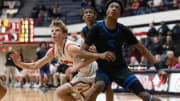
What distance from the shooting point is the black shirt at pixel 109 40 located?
451 centimetres

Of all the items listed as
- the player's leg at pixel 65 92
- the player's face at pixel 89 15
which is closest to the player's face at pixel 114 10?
the player's face at pixel 89 15

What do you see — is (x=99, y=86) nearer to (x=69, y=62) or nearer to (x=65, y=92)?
(x=65, y=92)

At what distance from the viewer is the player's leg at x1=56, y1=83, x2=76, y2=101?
5109mm

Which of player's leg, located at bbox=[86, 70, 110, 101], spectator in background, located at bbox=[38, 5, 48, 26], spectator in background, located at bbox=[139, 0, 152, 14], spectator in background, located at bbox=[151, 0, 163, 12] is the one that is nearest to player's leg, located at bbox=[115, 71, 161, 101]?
player's leg, located at bbox=[86, 70, 110, 101]

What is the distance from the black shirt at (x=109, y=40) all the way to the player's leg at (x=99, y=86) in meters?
0.10

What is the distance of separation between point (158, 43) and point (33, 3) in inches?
781

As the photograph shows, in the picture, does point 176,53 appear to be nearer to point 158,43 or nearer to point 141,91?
point 158,43

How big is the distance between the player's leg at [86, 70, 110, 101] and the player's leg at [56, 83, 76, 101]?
2.54 ft

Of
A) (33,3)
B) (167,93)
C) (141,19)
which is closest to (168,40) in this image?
(167,93)

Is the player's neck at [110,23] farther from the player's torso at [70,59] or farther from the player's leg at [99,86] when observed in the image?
the player's torso at [70,59]

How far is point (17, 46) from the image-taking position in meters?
28.0

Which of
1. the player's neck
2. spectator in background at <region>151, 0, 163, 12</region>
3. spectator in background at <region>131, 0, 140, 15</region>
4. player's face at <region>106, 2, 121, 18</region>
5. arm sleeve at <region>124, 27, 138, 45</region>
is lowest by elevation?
spectator in background at <region>131, 0, 140, 15</region>

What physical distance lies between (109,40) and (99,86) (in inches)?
25.3

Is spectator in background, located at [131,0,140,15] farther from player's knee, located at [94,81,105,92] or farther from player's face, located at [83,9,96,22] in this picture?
player's knee, located at [94,81,105,92]
